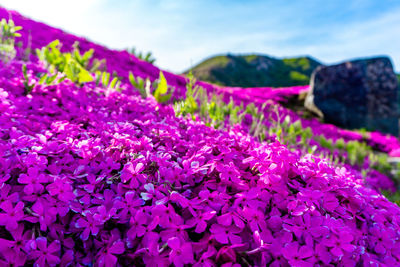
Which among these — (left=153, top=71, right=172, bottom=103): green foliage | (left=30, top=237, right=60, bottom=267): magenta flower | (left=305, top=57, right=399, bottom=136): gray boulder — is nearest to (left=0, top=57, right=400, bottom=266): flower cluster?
(left=30, top=237, right=60, bottom=267): magenta flower

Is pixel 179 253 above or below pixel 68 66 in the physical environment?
below

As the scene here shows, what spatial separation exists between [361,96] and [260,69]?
1162 inches

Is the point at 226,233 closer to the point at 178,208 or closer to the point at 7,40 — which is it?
the point at 178,208

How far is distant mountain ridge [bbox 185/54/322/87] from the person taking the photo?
35531mm

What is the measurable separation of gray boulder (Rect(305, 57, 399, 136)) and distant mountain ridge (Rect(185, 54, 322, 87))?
776 inches

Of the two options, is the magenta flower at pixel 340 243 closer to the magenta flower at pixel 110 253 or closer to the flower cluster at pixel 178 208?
the flower cluster at pixel 178 208

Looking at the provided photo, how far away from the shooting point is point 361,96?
1356 cm

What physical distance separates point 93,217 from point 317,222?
1.08 m

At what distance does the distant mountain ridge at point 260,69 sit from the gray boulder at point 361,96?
1972 cm

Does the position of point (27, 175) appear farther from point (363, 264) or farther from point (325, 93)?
point (325, 93)

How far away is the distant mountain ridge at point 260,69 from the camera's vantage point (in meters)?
35.5

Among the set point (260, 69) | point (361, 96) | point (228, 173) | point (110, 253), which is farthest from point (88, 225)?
point (260, 69)

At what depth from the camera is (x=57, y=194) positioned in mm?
1543

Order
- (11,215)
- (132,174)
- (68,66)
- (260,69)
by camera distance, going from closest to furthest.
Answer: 1. (11,215)
2. (132,174)
3. (68,66)
4. (260,69)
